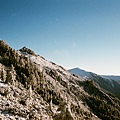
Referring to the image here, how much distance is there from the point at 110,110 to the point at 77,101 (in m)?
35.3

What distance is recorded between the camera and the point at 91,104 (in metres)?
147

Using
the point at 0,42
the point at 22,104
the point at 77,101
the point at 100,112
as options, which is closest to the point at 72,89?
the point at 77,101

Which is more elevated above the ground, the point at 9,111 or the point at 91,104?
the point at 9,111

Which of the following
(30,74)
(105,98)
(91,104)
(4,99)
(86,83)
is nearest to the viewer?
(4,99)

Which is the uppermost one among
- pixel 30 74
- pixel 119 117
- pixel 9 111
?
pixel 30 74

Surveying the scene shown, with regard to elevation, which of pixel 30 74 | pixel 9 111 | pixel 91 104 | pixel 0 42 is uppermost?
pixel 0 42

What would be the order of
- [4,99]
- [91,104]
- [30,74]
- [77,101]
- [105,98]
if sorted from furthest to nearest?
→ [105,98] → [91,104] → [77,101] → [30,74] → [4,99]

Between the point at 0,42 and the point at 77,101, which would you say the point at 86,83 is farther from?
the point at 0,42

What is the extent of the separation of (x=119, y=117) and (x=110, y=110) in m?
8.72

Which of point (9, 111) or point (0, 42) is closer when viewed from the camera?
point (9, 111)

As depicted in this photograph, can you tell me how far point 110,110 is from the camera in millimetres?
152250

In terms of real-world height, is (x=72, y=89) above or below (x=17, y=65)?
below

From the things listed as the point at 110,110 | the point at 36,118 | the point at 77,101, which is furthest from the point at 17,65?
the point at 36,118

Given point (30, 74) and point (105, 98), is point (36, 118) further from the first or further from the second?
point (105, 98)
